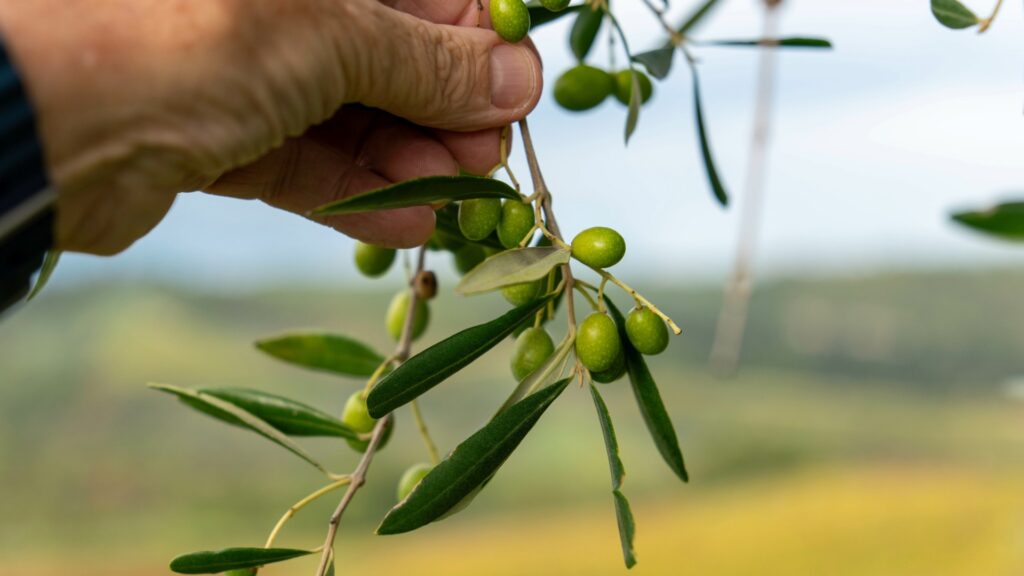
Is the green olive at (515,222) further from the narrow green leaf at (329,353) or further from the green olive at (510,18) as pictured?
the narrow green leaf at (329,353)

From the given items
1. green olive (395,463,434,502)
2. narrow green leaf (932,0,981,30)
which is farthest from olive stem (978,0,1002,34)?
green olive (395,463,434,502)

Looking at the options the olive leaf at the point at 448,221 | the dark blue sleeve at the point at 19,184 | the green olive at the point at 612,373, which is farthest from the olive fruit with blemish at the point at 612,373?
the dark blue sleeve at the point at 19,184

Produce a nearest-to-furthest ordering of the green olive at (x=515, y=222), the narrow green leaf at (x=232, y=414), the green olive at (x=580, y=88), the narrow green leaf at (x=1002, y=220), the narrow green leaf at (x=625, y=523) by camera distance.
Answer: the narrow green leaf at (x=1002, y=220), the narrow green leaf at (x=625, y=523), the green olive at (x=515, y=222), the narrow green leaf at (x=232, y=414), the green olive at (x=580, y=88)

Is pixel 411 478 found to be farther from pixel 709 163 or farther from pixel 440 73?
pixel 709 163

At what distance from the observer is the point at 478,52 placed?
0.87 metres

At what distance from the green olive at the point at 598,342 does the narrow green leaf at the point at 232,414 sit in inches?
11.9

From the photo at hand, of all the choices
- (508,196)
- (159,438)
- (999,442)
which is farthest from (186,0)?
(999,442)

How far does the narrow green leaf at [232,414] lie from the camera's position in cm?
90

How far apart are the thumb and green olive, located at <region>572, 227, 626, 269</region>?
0.60 ft

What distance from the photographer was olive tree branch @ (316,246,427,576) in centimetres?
81

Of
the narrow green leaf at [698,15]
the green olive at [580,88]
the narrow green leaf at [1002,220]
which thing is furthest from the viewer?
the narrow green leaf at [698,15]

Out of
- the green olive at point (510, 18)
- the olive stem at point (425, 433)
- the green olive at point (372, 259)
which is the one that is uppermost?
the green olive at point (510, 18)

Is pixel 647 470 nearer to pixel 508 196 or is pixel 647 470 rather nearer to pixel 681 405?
pixel 681 405

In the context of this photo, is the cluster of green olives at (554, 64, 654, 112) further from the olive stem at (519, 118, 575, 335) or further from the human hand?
the olive stem at (519, 118, 575, 335)
